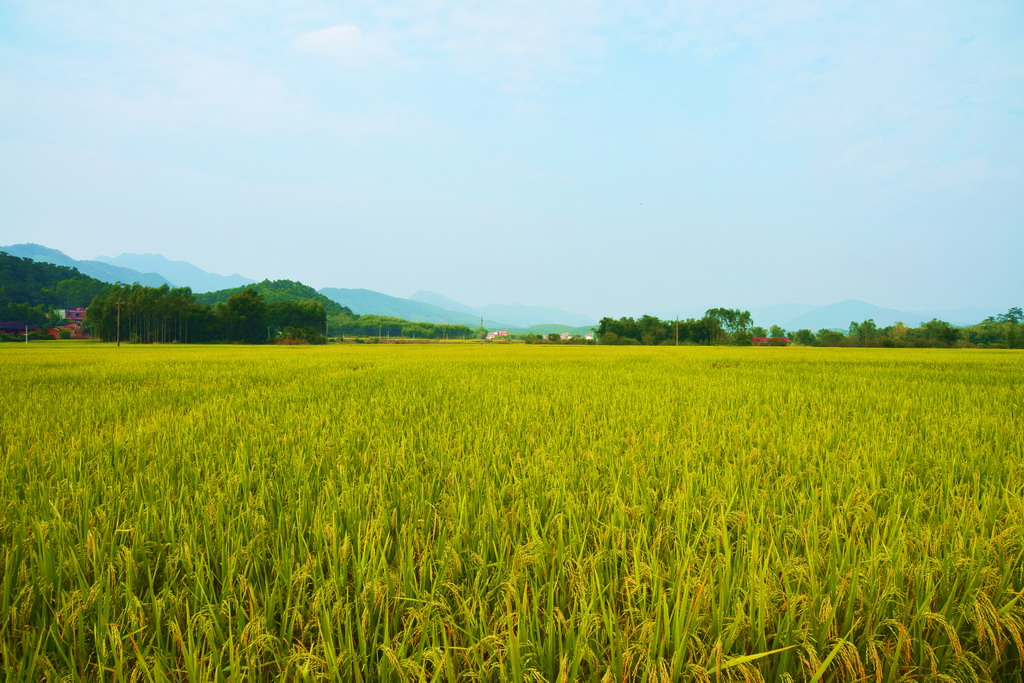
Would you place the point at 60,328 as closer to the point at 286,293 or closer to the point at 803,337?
the point at 286,293

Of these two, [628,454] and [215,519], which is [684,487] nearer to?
[628,454]

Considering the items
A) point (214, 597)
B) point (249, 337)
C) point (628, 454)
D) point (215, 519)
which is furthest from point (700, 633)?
point (249, 337)

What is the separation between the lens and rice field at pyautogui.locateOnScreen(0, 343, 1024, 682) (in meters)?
1.08

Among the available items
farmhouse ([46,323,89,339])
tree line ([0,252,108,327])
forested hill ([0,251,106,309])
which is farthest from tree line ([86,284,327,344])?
forested hill ([0,251,106,309])

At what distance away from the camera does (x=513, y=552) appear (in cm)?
160

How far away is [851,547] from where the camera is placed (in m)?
1.53

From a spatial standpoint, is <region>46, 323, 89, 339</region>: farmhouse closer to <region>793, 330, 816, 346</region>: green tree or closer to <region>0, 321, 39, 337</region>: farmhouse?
<region>0, 321, 39, 337</region>: farmhouse

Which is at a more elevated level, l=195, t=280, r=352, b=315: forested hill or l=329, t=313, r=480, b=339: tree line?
l=195, t=280, r=352, b=315: forested hill

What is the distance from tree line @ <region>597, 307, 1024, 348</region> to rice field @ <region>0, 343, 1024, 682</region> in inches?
2517

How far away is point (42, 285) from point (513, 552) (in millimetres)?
110061

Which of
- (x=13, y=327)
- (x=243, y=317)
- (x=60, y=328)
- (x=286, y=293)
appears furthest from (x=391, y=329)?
(x=13, y=327)

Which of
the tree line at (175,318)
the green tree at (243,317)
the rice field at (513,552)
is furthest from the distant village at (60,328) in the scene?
the rice field at (513,552)

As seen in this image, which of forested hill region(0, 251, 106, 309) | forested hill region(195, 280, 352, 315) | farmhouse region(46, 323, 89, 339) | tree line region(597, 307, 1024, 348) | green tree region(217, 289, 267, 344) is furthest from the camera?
forested hill region(195, 280, 352, 315)

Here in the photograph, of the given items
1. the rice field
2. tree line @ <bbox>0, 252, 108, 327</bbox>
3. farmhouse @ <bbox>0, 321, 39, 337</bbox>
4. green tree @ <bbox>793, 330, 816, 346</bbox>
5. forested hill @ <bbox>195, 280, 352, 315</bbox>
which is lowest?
the rice field
